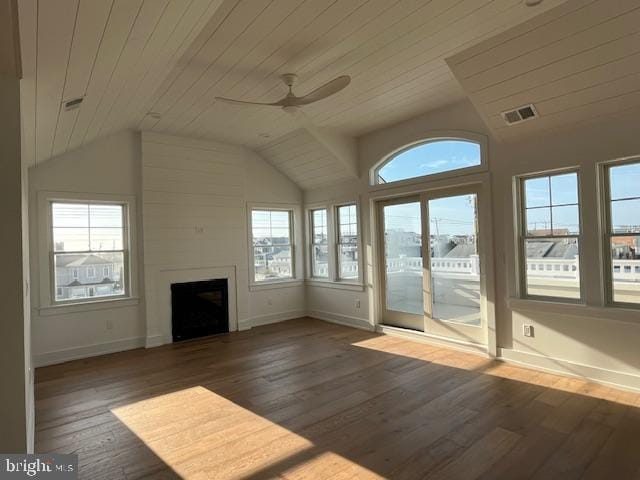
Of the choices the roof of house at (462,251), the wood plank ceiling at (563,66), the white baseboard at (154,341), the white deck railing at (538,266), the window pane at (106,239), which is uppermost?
the wood plank ceiling at (563,66)

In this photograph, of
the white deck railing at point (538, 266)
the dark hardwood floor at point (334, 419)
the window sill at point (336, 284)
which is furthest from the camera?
the window sill at point (336, 284)

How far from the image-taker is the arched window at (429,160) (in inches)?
178

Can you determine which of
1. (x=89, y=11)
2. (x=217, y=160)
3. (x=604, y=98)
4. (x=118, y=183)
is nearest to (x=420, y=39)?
(x=604, y=98)

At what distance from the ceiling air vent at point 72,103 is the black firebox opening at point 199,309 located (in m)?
3.01

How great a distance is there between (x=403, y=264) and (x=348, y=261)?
46.4 inches

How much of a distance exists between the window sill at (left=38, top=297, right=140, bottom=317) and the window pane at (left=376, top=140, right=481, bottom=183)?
417 centimetres

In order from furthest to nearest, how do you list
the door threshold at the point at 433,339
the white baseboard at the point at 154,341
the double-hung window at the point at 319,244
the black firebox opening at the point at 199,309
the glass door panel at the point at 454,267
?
the double-hung window at the point at 319,244 < the black firebox opening at the point at 199,309 < the white baseboard at the point at 154,341 < the glass door panel at the point at 454,267 < the door threshold at the point at 433,339

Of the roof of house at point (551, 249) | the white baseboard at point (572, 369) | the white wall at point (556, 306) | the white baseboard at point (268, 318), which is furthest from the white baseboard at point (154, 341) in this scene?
the roof of house at point (551, 249)

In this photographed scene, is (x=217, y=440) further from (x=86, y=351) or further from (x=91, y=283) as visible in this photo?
(x=91, y=283)

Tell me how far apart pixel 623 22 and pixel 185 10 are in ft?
10.0

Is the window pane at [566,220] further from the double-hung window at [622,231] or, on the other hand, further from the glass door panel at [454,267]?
the glass door panel at [454,267]

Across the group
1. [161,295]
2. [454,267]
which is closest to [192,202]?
[161,295]

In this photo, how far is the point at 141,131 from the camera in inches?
205

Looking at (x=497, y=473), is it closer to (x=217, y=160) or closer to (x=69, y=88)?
(x=69, y=88)
